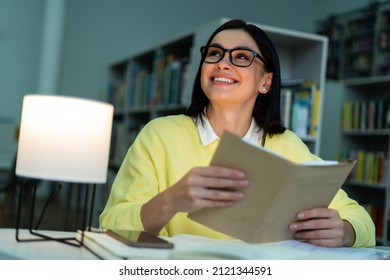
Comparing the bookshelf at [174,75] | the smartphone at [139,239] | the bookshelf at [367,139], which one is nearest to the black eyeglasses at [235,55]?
the smartphone at [139,239]

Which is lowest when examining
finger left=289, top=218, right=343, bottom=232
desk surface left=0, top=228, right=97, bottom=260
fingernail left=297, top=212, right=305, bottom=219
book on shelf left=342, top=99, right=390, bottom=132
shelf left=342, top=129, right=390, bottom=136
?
desk surface left=0, top=228, right=97, bottom=260

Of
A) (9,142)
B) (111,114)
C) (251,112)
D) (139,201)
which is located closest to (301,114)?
(251,112)

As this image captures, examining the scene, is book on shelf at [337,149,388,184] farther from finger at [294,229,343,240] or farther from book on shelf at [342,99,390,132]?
finger at [294,229,343,240]

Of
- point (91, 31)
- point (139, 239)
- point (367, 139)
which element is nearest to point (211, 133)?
point (139, 239)

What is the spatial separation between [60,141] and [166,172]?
1.37 feet

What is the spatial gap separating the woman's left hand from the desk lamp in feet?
1.28

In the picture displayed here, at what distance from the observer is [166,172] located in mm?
1148

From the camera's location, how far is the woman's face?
3.91 ft

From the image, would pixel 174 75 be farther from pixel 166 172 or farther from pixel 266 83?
pixel 166 172

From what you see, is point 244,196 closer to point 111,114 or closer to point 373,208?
point 111,114

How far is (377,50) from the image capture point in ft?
19.7

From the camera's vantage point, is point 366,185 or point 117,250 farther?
point 366,185

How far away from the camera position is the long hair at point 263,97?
4.08 feet

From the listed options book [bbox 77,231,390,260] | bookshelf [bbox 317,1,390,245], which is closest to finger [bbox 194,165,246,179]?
book [bbox 77,231,390,260]
